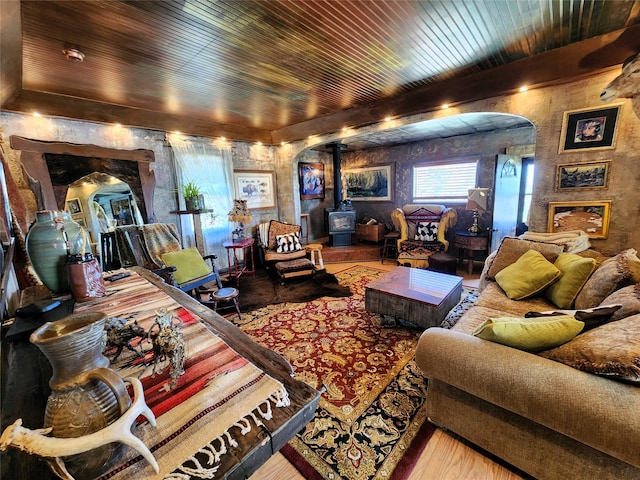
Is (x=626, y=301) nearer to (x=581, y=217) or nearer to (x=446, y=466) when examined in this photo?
(x=446, y=466)

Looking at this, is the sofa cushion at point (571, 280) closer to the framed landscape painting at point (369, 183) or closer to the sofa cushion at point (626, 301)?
the sofa cushion at point (626, 301)

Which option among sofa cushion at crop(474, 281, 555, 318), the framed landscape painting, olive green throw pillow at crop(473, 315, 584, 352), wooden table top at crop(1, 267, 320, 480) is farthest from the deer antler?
the framed landscape painting

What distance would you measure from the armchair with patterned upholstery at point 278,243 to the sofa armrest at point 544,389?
324cm

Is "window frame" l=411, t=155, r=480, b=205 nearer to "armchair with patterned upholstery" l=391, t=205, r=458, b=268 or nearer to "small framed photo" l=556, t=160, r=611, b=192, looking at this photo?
"armchair with patterned upholstery" l=391, t=205, r=458, b=268

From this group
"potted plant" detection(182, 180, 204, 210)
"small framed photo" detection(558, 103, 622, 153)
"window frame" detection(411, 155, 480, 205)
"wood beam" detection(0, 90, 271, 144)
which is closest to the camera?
"small framed photo" detection(558, 103, 622, 153)

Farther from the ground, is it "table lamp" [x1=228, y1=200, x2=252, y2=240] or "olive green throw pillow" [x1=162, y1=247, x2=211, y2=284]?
"table lamp" [x1=228, y1=200, x2=252, y2=240]

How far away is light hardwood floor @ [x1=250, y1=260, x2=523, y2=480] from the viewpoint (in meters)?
1.31

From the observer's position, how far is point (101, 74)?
99.2 inches

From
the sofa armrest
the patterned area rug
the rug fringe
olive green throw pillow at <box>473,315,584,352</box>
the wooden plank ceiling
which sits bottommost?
the patterned area rug

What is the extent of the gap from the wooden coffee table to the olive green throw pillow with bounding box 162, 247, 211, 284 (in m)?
2.03

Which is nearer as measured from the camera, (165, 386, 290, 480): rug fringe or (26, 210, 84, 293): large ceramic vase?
(165, 386, 290, 480): rug fringe

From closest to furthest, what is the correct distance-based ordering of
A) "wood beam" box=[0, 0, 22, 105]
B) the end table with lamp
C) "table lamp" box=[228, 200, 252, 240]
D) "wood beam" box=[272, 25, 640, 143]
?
"wood beam" box=[0, 0, 22, 105] → "wood beam" box=[272, 25, 640, 143] → the end table with lamp → "table lamp" box=[228, 200, 252, 240]

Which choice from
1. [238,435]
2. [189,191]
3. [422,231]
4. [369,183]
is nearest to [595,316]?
[238,435]

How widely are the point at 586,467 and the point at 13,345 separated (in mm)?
2429
